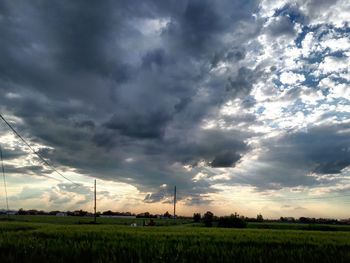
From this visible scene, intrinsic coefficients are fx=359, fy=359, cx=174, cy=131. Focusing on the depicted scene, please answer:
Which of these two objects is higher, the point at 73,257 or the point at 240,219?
the point at 73,257

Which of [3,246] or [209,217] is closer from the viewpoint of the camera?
[3,246]

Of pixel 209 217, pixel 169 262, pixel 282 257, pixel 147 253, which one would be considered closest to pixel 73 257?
pixel 147 253

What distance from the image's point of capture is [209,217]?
6931 cm

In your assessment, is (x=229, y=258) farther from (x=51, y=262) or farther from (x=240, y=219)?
(x=240, y=219)

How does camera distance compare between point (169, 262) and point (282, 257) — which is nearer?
point (169, 262)

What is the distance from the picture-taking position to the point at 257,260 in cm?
805

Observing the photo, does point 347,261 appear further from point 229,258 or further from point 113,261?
point 113,261

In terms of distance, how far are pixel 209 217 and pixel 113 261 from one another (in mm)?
64095

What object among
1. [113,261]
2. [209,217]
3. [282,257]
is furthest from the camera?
[209,217]

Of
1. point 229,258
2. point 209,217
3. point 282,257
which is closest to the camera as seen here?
point 229,258

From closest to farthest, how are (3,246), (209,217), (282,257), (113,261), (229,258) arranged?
(113,261) → (229,258) → (282,257) → (3,246) → (209,217)

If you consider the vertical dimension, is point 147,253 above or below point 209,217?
above

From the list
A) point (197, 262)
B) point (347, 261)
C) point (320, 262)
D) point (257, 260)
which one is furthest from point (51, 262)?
point (347, 261)

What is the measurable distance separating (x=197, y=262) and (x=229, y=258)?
0.86 m
